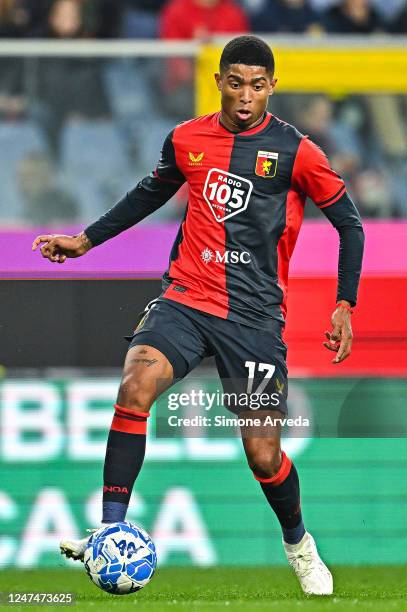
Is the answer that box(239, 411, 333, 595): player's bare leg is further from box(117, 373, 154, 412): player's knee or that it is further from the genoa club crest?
the genoa club crest

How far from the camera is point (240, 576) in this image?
→ 636cm

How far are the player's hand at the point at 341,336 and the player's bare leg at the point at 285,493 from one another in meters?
0.35

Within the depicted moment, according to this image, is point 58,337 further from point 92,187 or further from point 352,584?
point 352,584

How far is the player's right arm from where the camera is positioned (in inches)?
230

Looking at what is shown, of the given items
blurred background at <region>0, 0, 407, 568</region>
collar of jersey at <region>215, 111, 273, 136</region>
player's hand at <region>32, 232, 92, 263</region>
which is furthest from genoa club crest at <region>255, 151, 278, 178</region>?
blurred background at <region>0, 0, 407, 568</region>

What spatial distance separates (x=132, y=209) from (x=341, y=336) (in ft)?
3.40

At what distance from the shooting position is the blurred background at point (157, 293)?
6582 mm

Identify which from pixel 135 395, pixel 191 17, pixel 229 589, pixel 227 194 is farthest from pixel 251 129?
pixel 191 17

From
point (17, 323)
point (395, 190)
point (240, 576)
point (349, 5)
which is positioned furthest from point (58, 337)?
point (349, 5)

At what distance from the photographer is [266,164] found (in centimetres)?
566

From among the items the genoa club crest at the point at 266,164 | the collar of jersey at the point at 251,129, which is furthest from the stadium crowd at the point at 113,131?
the genoa club crest at the point at 266,164

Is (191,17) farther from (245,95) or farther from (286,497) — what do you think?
(286,497)

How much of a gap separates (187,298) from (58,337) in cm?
182

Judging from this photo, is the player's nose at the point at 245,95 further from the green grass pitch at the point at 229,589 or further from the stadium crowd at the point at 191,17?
the stadium crowd at the point at 191,17
